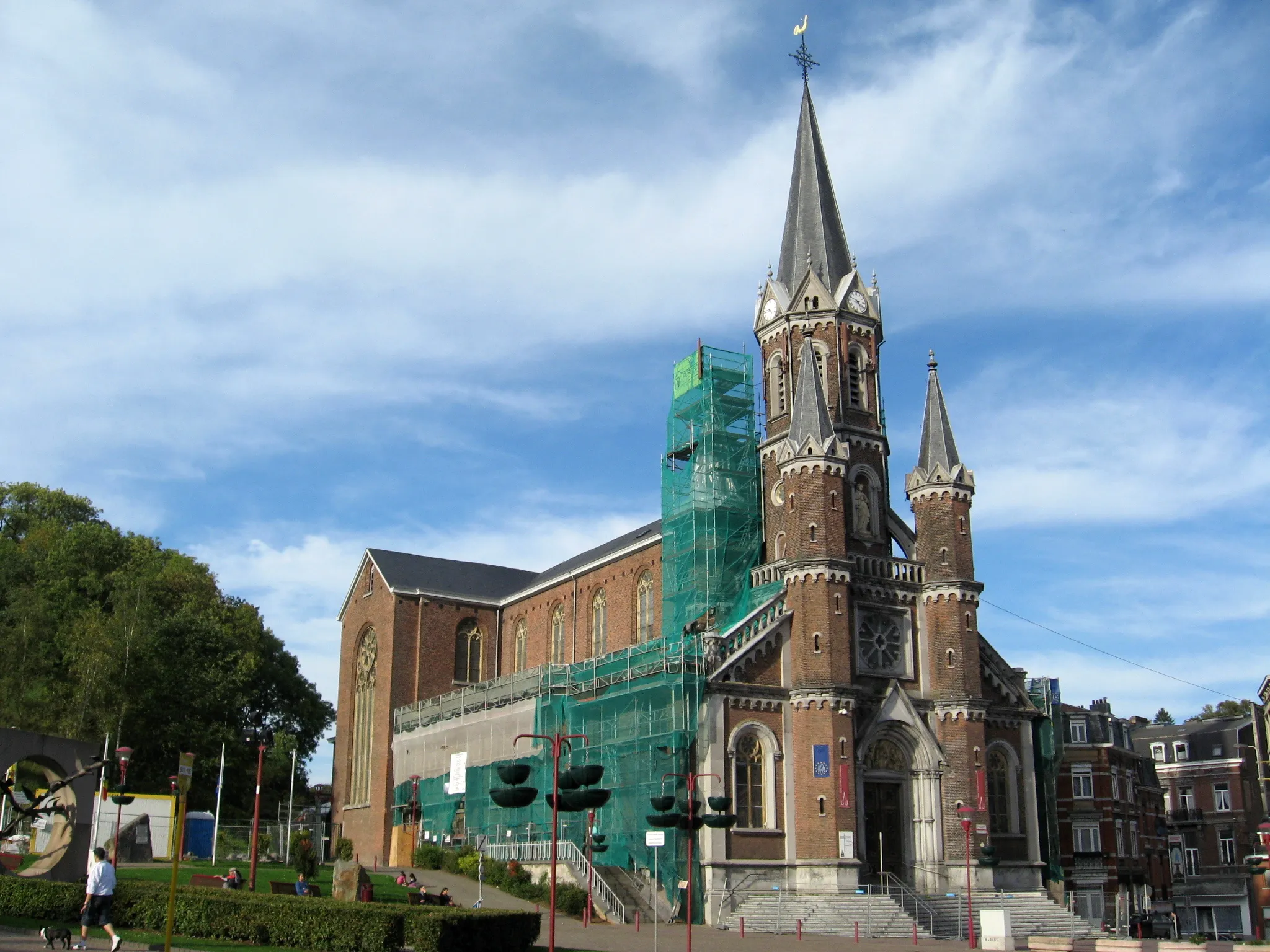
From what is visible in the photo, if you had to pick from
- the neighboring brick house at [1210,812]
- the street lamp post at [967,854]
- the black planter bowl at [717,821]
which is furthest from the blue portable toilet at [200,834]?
the neighboring brick house at [1210,812]

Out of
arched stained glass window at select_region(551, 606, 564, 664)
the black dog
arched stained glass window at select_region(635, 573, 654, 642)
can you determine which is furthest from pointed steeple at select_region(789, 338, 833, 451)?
the black dog

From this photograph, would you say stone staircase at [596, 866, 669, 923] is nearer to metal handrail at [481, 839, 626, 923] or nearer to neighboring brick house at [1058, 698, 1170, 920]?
metal handrail at [481, 839, 626, 923]

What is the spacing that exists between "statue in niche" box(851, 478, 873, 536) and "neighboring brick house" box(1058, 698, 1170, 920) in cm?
1981

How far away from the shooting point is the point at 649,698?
1735 inches

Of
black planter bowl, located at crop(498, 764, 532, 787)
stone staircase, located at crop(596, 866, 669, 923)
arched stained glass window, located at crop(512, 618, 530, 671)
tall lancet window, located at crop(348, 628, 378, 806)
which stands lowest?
stone staircase, located at crop(596, 866, 669, 923)

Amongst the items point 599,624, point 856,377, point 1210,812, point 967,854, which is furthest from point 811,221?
point 1210,812

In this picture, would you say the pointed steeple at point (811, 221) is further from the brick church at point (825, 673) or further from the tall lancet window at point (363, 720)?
the tall lancet window at point (363, 720)

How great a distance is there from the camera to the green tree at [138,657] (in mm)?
61531

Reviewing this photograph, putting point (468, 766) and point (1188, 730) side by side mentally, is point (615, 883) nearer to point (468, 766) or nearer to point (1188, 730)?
point (468, 766)

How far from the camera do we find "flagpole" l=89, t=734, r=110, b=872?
3222cm

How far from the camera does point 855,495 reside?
4988 cm

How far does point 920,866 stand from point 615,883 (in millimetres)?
11415

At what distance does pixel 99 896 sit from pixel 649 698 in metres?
23.6

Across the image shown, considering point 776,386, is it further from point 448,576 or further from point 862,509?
point 448,576
